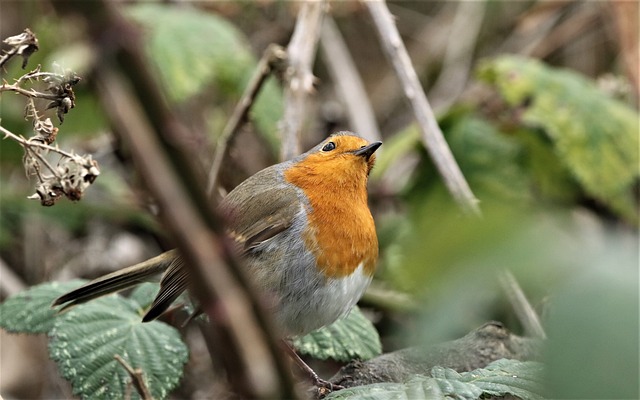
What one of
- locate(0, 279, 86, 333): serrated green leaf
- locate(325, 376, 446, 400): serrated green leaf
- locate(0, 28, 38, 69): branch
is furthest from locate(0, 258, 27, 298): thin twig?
locate(325, 376, 446, 400): serrated green leaf

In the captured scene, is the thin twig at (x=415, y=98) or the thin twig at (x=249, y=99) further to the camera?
the thin twig at (x=249, y=99)

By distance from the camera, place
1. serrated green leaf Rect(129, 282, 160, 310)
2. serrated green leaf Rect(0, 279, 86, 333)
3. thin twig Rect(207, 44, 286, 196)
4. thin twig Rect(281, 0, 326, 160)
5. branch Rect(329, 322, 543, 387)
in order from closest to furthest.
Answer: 1. branch Rect(329, 322, 543, 387)
2. serrated green leaf Rect(0, 279, 86, 333)
3. serrated green leaf Rect(129, 282, 160, 310)
4. thin twig Rect(207, 44, 286, 196)
5. thin twig Rect(281, 0, 326, 160)

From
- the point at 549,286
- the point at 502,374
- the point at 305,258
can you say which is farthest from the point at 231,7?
the point at 549,286

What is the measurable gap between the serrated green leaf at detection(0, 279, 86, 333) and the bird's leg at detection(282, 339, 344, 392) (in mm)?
724

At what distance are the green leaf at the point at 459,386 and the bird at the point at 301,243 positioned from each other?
86 centimetres

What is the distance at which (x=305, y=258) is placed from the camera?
2.52m

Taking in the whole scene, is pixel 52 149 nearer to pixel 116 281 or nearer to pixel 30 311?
pixel 30 311

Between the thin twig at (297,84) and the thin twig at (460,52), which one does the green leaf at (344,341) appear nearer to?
the thin twig at (297,84)

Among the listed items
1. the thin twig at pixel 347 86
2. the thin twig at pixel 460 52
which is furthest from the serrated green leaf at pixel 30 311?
the thin twig at pixel 460 52

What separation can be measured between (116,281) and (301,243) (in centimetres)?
63

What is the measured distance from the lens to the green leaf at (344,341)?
2359mm

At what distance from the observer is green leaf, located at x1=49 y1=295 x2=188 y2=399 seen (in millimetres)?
2135

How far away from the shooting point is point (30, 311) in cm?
239

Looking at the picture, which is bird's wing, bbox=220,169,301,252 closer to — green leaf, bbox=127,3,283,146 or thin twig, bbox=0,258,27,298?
green leaf, bbox=127,3,283,146
